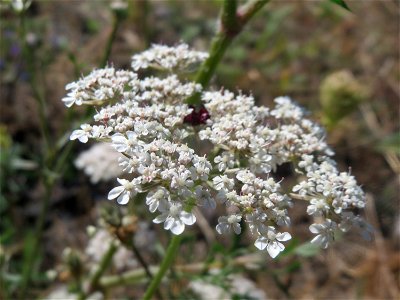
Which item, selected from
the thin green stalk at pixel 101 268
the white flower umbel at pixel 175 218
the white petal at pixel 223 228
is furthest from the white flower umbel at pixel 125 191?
the thin green stalk at pixel 101 268

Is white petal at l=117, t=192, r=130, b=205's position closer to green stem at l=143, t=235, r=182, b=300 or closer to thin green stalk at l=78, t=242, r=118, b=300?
green stem at l=143, t=235, r=182, b=300

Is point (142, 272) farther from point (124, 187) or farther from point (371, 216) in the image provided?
point (371, 216)

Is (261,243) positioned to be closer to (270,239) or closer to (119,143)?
(270,239)

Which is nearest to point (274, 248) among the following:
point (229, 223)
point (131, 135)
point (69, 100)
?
point (229, 223)

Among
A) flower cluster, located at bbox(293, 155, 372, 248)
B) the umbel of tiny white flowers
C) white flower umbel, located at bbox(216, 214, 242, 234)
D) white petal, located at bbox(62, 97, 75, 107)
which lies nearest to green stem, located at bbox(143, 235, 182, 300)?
the umbel of tiny white flowers

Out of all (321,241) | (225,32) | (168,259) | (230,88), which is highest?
(225,32)
